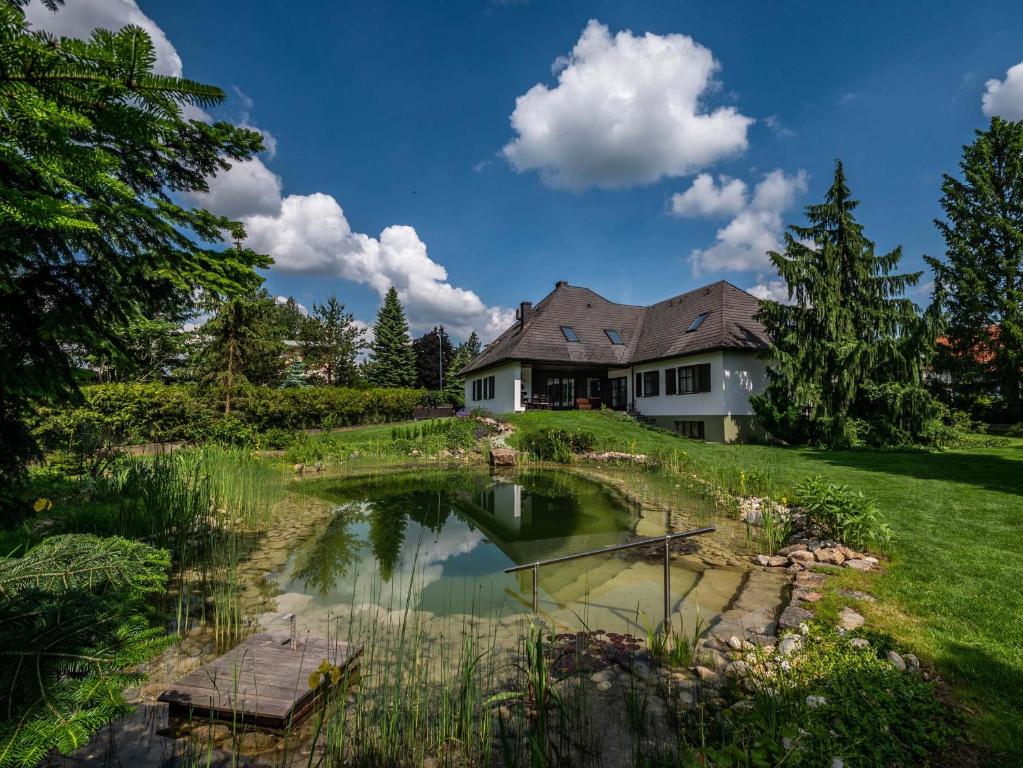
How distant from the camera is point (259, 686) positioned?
3.02 metres

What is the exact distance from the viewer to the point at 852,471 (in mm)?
10750

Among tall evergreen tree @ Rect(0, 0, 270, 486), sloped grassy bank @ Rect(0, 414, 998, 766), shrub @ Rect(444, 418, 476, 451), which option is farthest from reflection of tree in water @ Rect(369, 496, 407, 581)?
shrub @ Rect(444, 418, 476, 451)

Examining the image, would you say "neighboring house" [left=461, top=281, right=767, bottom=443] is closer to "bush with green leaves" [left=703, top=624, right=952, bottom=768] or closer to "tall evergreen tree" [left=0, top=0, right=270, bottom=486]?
"bush with green leaves" [left=703, top=624, right=952, bottom=768]

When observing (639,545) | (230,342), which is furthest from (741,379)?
(230,342)

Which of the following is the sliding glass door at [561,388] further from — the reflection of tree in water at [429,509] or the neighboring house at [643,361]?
the reflection of tree in water at [429,509]

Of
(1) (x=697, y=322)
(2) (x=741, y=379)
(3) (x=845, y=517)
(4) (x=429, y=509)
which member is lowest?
(4) (x=429, y=509)

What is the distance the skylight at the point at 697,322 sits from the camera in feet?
71.5

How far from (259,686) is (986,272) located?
32672mm

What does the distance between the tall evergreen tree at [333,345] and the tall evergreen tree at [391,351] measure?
190 cm

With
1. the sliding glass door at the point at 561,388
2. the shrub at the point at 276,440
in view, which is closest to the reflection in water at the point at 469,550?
the shrub at the point at 276,440

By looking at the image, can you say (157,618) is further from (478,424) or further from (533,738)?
(478,424)

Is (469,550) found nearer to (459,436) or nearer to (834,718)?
(834,718)

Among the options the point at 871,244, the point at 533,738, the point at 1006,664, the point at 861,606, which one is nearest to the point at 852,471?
the point at 861,606

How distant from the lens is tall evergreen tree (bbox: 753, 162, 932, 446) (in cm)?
1516
